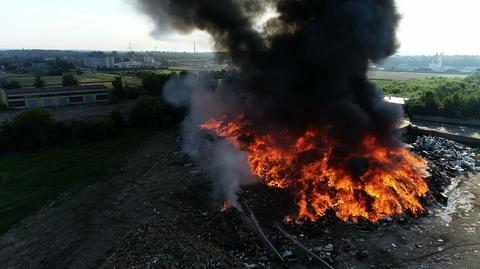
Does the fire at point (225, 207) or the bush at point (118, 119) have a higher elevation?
the bush at point (118, 119)

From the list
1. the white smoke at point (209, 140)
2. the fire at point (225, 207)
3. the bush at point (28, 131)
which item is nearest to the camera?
the fire at point (225, 207)

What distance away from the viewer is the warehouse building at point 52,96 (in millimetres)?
58931

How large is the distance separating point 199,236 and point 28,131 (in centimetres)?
2731

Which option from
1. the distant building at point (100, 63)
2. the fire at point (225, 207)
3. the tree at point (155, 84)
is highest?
the distant building at point (100, 63)

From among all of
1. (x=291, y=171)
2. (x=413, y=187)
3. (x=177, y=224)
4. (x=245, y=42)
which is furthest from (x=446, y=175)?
(x=177, y=224)

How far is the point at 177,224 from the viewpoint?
20.6 meters

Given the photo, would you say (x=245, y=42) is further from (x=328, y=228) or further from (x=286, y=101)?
(x=328, y=228)

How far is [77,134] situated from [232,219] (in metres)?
28.1

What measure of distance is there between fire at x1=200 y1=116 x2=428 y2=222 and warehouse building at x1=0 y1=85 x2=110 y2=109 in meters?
46.0

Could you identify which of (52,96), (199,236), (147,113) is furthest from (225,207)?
(52,96)

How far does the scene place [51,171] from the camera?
3075 cm

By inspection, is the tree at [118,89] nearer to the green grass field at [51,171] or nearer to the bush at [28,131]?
the green grass field at [51,171]

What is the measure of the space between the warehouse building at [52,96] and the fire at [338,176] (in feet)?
151

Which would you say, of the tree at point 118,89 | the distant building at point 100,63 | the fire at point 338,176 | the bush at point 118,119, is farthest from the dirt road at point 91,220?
the distant building at point 100,63
